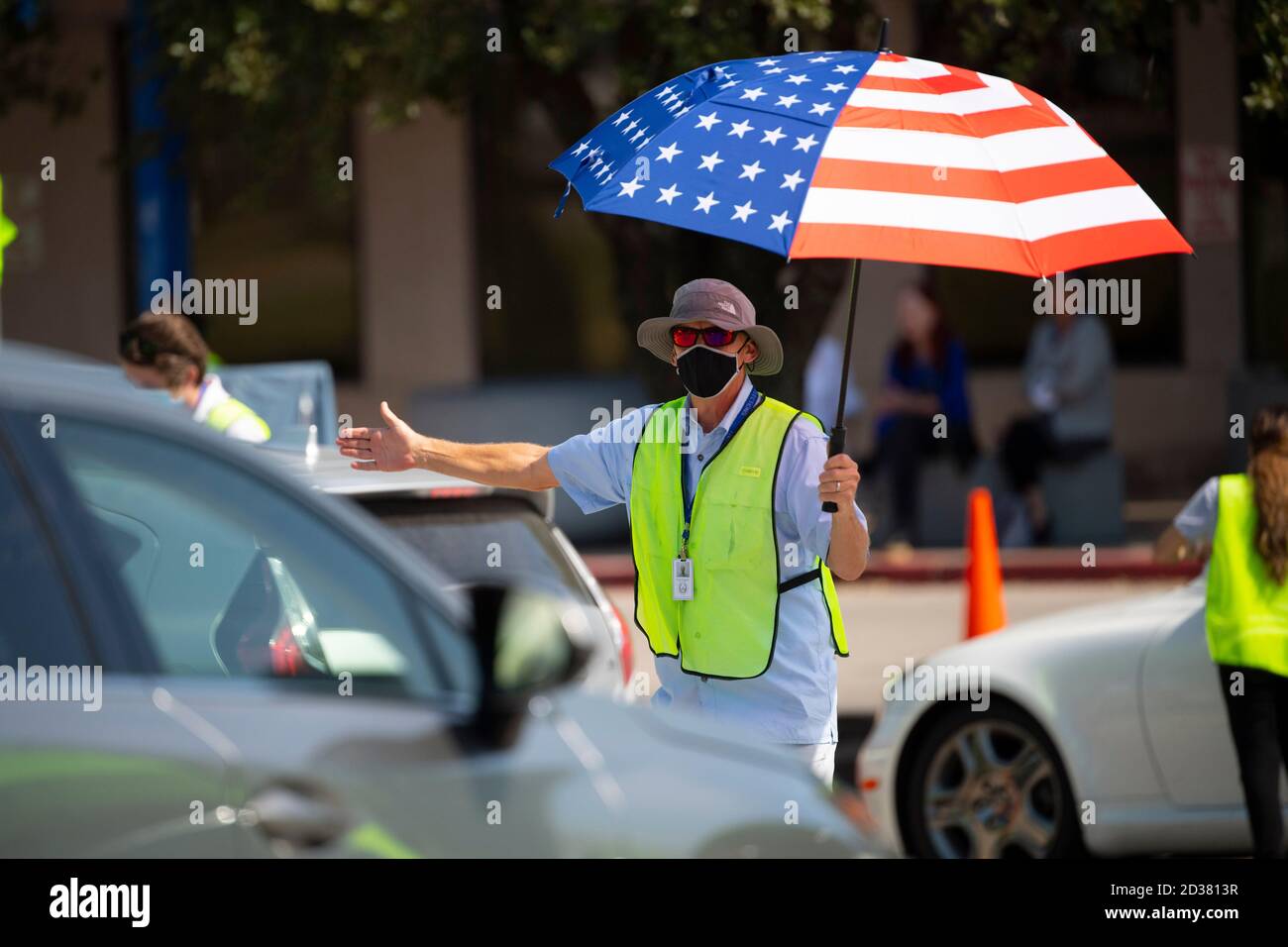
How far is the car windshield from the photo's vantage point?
5.02m

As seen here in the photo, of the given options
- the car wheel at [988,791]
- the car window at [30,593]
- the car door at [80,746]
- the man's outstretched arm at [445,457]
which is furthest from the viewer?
the car wheel at [988,791]

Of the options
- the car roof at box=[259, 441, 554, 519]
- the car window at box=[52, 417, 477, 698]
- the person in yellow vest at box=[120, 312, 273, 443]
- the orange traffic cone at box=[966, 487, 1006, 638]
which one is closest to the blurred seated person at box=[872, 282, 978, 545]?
the orange traffic cone at box=[966, 487, 1006, 638]

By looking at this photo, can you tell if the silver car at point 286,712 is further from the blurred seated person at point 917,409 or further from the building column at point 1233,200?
the building column at point 1233,200

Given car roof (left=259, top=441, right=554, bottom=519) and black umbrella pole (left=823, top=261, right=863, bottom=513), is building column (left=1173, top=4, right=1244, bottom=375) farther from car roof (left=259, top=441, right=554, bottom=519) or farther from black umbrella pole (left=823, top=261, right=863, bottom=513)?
black umbrella pole (left=823, top=261, right=863, bottom=513)

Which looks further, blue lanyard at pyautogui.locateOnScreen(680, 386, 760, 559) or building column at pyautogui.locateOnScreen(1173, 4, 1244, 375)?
building column at pyautogui.locateOnScreen(1173, 4, 1244, 375)

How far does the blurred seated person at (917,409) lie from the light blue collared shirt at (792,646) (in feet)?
33.0

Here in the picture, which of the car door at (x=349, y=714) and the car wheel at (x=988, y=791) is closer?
the car door at (x=349, y=714)

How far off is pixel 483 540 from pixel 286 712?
7.27 ft

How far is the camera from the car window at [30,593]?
2.85 metres

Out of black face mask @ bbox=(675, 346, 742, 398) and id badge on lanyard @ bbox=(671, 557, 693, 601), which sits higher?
black face mask @ bbox=(675, 346, 742, 398)

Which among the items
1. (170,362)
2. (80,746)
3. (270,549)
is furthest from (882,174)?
(170,362)

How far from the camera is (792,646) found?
4473 mm

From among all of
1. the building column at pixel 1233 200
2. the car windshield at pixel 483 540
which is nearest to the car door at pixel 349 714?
the car windshield at pixel 483 540

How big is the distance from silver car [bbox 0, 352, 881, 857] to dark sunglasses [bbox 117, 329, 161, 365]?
3.45m
